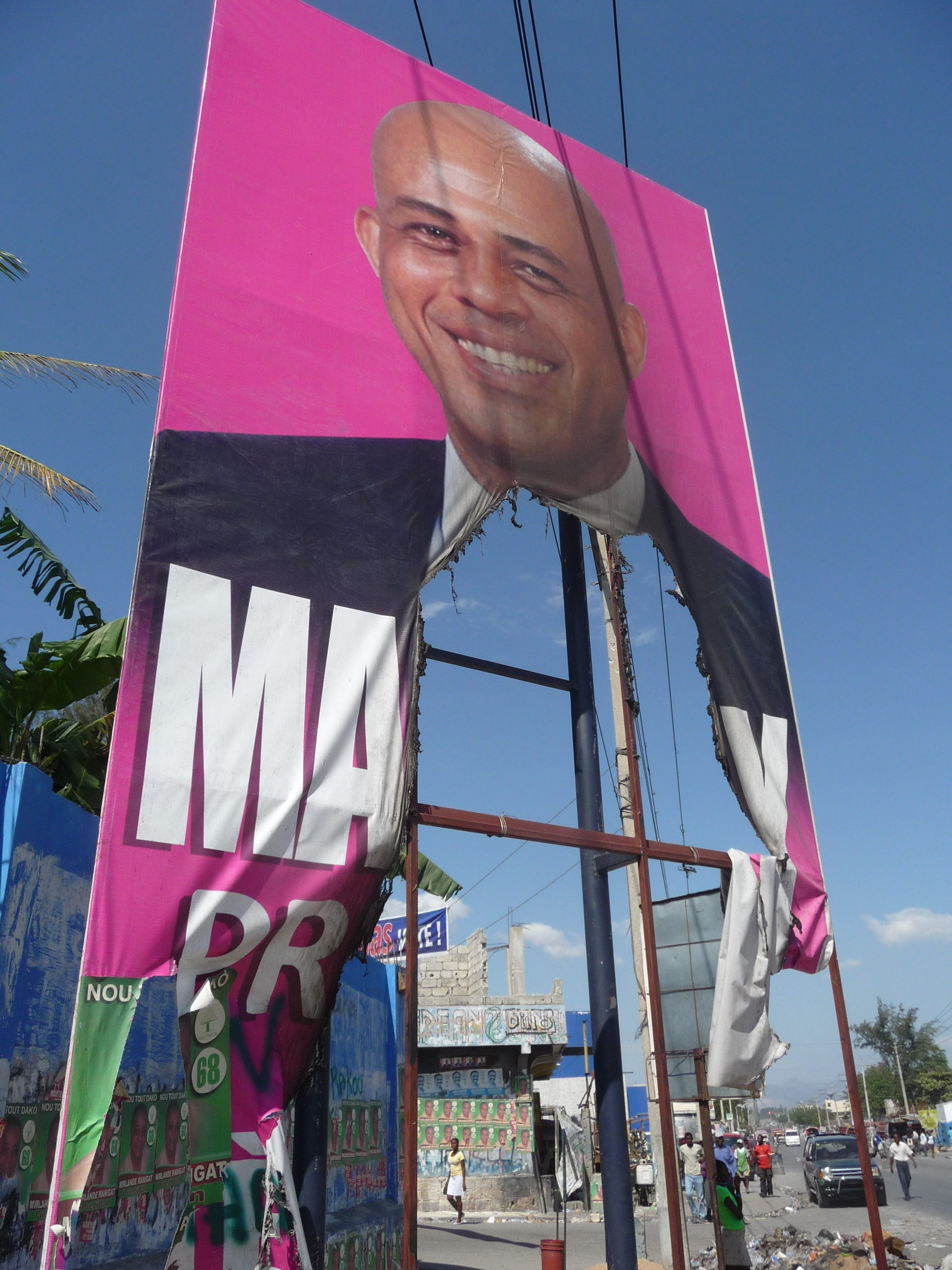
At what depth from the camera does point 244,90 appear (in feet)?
21.3

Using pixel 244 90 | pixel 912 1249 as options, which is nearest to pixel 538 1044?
pixel 912 1249

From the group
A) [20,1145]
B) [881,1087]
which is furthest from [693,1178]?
[881,1087]

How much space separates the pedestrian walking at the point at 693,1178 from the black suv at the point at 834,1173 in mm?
2450

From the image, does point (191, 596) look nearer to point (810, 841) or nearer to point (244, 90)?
point (244, 90)

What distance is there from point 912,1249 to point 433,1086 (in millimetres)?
10883

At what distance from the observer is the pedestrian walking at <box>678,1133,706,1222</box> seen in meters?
17.6

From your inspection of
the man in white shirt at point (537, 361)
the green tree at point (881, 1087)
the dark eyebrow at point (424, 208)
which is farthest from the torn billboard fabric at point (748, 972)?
the green tree at point (881, 1087)

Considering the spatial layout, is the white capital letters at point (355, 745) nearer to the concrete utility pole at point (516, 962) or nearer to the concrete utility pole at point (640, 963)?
the concrete utility pole at point (640, 963)

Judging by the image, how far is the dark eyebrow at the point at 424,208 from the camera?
715 centimetres

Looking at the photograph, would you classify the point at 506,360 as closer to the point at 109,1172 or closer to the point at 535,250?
the point at 535,250

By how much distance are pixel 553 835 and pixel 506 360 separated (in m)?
3.51

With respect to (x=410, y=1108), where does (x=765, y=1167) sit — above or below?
below

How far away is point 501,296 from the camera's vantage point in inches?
290

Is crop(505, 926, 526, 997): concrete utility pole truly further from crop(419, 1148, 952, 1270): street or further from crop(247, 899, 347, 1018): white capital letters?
crop(247, 899, 347, 1018): white capital letters
